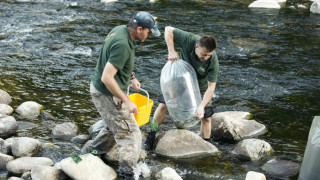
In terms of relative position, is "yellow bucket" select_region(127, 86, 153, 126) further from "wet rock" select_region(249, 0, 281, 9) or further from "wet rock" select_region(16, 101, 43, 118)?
"wet rock" select_region(249, 0, 281, 9)

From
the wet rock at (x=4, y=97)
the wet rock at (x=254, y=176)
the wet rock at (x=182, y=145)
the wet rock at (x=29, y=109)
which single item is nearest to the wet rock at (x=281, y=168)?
the wet rock at (x=254, y=176)

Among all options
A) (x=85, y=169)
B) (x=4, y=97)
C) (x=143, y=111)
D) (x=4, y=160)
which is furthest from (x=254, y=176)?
(x=4, y=97)

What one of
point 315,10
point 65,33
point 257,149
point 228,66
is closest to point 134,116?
point 257,149

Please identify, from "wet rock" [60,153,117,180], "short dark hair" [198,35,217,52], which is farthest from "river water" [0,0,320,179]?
"short dark hair" [198,35,217,52]

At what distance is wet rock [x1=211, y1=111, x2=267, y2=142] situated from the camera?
6484mm

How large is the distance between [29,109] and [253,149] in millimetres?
3273

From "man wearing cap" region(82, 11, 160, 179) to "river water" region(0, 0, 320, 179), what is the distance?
56 cm

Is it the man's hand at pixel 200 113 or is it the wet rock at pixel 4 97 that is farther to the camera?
the wet rock at pixel 4 97

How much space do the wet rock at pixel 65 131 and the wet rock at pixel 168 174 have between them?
5.32ft

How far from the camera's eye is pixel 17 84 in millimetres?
8438

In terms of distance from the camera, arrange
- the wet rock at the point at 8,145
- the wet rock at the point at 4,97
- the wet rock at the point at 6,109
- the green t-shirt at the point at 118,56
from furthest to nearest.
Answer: the wet rock at the point at 4,97 < the wet rock at the point at 6,109 < the wet rock at the point at 8,145 < the green t-shirt at the point at 118,56

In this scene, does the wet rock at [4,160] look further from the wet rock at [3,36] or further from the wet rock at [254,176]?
the wet rock at [3,36]

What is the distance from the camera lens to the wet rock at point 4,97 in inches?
292

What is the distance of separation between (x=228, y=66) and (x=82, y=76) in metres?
2.90
